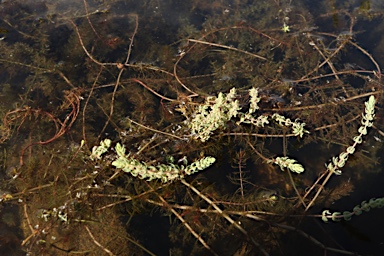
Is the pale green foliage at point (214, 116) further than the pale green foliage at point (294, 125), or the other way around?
the pale green foliage at point (294, 125)

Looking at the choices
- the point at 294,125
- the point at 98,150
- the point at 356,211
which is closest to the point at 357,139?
the point at 294,125

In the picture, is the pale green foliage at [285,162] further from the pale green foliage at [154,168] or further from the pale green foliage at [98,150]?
the pale green foliage at [98,150]

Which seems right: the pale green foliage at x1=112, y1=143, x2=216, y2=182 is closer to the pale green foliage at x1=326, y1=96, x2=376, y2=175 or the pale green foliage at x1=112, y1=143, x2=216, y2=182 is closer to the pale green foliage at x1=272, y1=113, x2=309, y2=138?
the pale green foliage at x1=272, y1=113, x2=309, y2=138

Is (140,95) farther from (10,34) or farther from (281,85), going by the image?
(10,34)

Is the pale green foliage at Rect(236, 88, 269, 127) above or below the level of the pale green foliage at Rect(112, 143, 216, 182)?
above

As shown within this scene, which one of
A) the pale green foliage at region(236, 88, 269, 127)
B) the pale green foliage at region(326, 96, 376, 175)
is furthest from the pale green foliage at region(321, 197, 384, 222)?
the pale green foliage at region(236, 88, 269, 127)

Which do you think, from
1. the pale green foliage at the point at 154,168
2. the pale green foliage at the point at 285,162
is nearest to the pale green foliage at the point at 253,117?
the pale green foliage at the point at 285,162

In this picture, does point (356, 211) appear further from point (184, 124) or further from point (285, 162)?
point (184, 124)

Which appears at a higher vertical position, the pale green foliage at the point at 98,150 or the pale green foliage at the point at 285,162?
the pale green foliage at the point at 285,162
